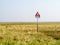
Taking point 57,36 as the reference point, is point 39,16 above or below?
above

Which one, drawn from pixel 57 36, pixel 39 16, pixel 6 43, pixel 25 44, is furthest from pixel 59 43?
pixel 39 16

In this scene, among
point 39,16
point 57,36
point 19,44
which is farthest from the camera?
point 39,16

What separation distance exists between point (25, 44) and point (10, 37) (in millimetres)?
2740

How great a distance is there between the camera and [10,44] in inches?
A: 616

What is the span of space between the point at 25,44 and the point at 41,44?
4.68 feet

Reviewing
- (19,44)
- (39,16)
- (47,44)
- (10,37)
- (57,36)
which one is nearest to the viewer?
(19,44)

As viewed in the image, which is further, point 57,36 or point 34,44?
point 57,36

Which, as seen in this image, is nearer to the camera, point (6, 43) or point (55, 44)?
point (6, 43)

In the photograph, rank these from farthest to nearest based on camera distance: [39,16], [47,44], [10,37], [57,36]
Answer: [39,16] → [57,36] → [10,37] → [47,44]

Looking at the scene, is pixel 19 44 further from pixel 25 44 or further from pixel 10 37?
pixel 10 37

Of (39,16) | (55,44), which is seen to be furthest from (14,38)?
(39,16)

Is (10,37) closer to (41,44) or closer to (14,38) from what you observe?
(14,38)

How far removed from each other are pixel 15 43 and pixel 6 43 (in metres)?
0.68

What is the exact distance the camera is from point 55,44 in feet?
56.7
